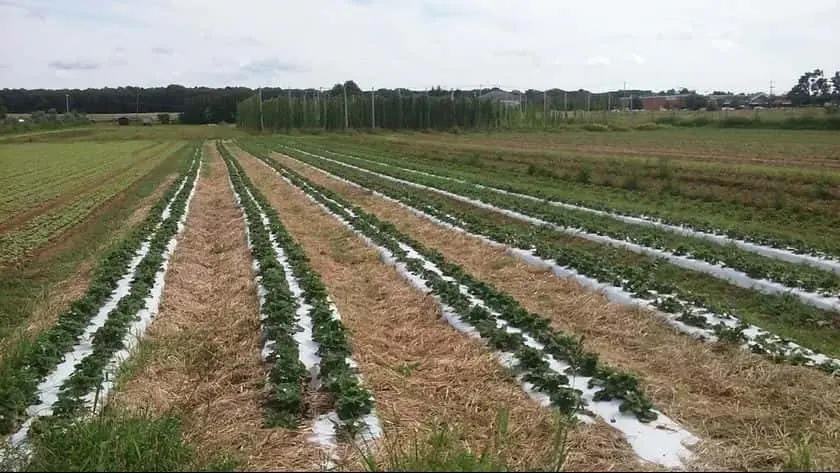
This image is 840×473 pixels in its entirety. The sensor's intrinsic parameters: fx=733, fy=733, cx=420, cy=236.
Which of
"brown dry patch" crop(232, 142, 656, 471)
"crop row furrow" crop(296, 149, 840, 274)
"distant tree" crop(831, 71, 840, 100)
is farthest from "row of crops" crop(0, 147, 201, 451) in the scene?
"distant tree" crop(831, 71, 840, 100)

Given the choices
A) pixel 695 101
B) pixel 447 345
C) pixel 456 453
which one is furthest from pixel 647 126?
pixel 456 453

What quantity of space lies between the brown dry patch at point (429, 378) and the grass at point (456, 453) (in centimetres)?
6

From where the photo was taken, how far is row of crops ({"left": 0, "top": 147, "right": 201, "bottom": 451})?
5.54m

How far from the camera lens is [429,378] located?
6.50 meters

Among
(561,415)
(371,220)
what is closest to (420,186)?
(371,220)

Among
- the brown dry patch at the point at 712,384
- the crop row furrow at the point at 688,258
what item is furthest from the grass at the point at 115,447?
the crop row furrow at the point at 688,258

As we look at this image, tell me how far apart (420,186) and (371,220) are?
750 centimetres

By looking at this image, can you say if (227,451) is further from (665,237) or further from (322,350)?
(665,237)

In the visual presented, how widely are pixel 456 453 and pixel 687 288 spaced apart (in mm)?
6275

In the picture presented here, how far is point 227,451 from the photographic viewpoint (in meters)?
4.77

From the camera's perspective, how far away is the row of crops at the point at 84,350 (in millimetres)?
5539

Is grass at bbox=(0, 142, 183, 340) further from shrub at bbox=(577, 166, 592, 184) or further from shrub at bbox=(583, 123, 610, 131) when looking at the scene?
shrub at bbox=(583, 123, 610, 131)

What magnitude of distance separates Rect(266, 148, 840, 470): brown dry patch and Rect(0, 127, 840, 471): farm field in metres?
0.03

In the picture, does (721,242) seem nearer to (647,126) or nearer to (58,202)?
(58,202)
